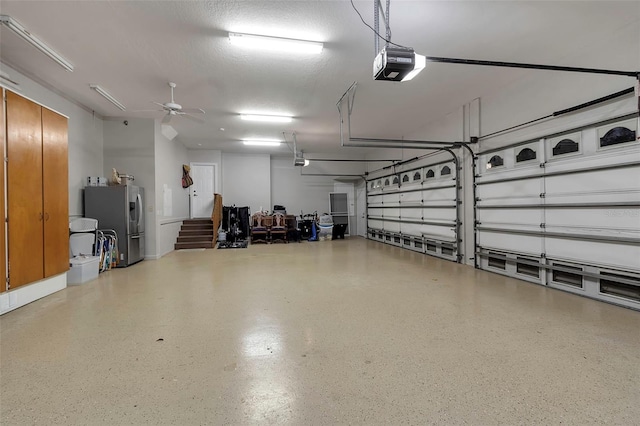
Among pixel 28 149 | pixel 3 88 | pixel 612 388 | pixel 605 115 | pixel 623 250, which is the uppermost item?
pixel 3 88

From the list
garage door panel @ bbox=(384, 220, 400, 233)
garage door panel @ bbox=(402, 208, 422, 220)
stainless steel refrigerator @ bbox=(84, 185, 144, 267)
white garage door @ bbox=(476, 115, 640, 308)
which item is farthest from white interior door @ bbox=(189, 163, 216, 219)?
white garage door @ bbox=(476, 115, 640, 308)

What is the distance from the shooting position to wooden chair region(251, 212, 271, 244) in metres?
10.1

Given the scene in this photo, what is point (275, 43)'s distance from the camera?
11.7 feet

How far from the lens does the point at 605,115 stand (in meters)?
3.57

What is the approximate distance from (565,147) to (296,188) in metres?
9.33

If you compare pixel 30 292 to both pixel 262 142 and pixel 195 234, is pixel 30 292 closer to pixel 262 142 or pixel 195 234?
pixel 195 234

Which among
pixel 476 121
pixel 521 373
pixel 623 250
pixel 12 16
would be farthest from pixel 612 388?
pixel 12 16

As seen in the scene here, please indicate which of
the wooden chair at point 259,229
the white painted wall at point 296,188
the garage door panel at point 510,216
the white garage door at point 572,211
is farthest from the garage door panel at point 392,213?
the wooden chair at point 259,229

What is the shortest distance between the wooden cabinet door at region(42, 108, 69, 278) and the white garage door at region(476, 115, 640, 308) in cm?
738

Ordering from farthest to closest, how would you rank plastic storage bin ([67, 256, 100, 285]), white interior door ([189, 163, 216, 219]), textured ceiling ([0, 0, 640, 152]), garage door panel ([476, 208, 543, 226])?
white interior door ([189, 163, 216, 219]) < plastic storage bin ([67, 256, 100, 285]) < garage door panel ([476, 208, 543, 226]) < textured ceiling ([0, 0, 640, 152])

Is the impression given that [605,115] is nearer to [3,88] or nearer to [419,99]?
[419,99]

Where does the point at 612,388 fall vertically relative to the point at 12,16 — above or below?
below

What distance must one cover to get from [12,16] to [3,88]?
2.83ft

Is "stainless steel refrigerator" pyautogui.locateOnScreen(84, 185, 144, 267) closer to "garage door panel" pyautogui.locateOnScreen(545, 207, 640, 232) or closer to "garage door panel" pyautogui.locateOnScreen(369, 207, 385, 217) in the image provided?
"garage door panel" pyautogui.locateOnScreen(369, 207, 385, 217)
